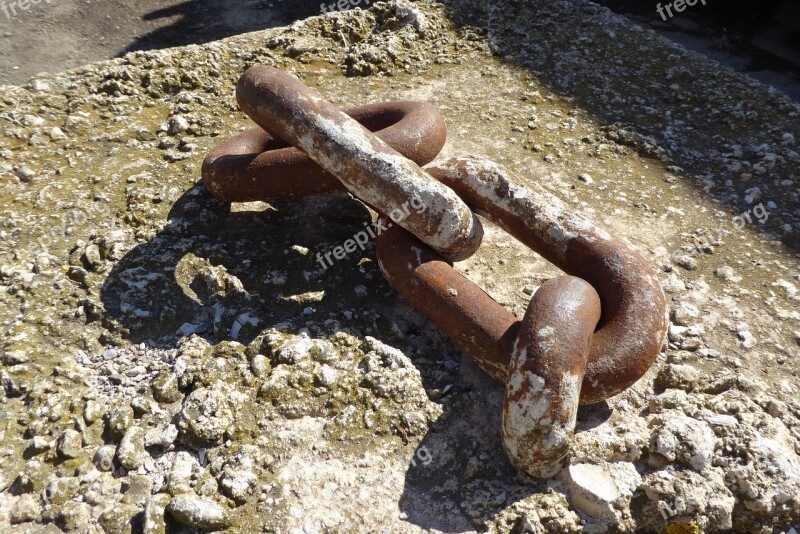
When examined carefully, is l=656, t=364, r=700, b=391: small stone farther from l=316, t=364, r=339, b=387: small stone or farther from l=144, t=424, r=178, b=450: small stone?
l=144, t=424, r=178, b=450: small stone

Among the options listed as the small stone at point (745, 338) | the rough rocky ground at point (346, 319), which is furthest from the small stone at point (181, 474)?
the small stone at point (745, 338)

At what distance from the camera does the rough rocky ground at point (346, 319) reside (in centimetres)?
225

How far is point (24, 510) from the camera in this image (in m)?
2.18

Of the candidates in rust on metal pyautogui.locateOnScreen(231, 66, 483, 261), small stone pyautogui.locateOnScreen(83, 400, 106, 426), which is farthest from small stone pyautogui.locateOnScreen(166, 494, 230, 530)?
rust on metal pyautogui.locateOnScreen(231, 66, 483, 261)

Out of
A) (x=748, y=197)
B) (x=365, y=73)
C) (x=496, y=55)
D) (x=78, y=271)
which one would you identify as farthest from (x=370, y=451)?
(x=496, y=55)

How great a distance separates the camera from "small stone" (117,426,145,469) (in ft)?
7.54

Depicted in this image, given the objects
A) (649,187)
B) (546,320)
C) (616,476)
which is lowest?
(616,476)

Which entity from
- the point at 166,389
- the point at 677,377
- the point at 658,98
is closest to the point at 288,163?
the point at 166,389

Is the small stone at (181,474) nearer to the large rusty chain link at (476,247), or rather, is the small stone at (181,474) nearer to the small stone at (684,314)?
the large rusty chain link at (476,247)

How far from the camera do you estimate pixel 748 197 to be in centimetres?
375

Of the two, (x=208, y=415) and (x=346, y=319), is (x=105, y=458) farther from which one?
(x=346, y=319)

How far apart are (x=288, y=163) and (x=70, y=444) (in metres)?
1.56

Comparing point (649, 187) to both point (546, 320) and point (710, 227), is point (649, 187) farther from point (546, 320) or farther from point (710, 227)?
point (546, 320)

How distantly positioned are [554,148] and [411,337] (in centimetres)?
202
